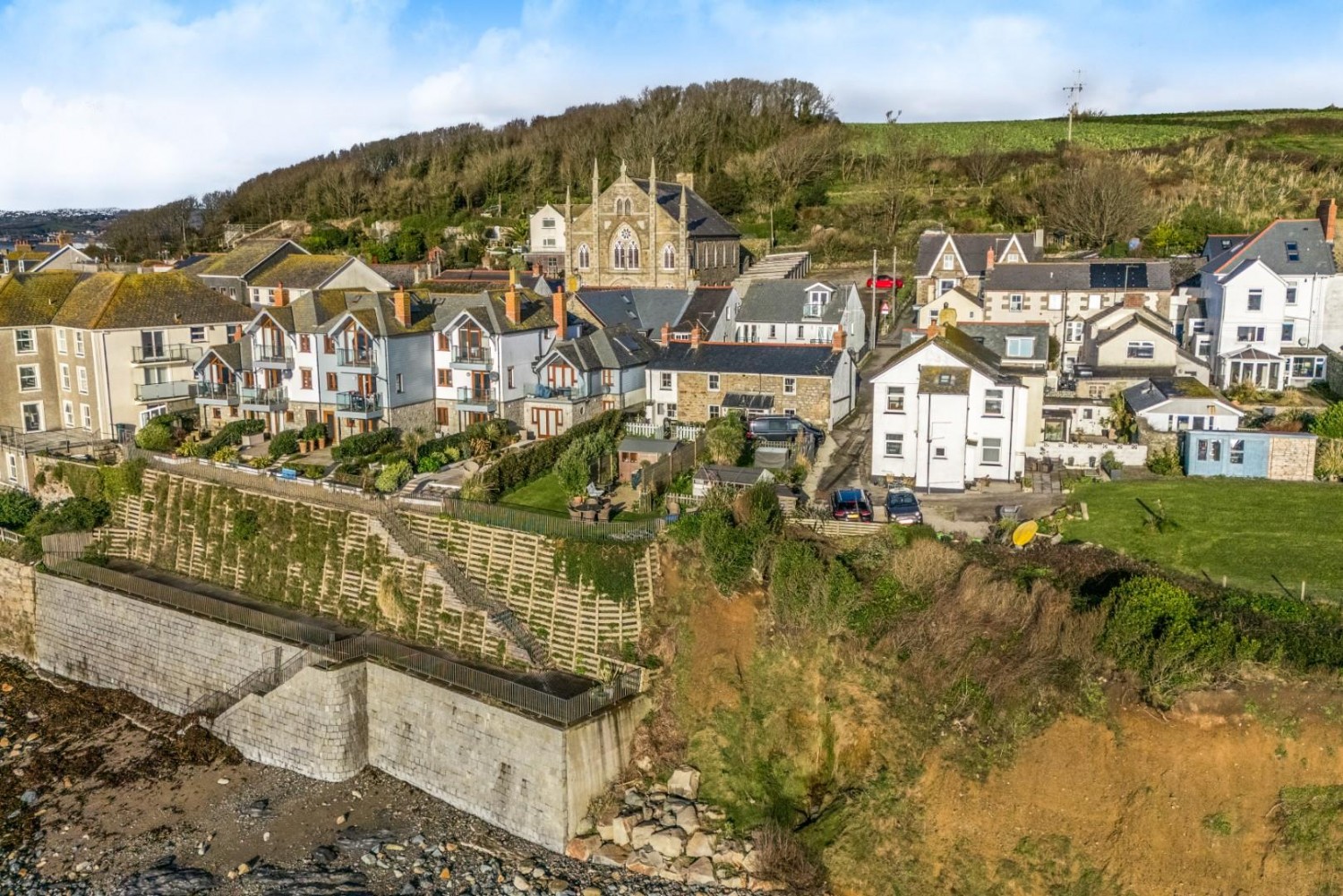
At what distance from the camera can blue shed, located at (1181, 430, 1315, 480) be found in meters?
30.4

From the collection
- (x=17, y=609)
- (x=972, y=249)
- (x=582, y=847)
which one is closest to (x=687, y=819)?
(x=582, y=847)

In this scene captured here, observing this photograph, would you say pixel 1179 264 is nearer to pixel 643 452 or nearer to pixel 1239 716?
pixel 643 452

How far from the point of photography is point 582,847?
22969 millimetres

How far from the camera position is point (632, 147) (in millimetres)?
83688

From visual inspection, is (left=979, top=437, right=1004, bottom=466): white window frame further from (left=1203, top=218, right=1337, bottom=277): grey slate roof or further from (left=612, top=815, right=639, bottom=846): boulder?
(left=1203, top=218, right=1337, bottom=277): grey slate roof

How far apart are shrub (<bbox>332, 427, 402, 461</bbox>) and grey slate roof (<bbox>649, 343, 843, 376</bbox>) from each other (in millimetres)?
9819

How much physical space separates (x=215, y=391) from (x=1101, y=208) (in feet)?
163

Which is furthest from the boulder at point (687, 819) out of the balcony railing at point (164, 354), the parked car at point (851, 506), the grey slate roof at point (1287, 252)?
the grey slate roof at point (1287, 252)

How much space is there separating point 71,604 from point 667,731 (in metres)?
19.3

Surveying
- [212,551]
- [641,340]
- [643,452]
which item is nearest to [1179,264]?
[641,340]

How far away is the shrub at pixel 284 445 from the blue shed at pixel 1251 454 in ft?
95.0

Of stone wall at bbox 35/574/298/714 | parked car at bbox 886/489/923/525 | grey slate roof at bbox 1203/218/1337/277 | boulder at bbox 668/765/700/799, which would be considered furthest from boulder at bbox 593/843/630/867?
grey slate roof at bbox 1203/218/1337/277

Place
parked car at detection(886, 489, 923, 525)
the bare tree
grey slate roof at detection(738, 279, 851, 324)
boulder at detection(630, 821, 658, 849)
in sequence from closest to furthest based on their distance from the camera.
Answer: boulder at detection(630, 821, 658, 849), parked car at detection(886, 489, 923, 525), grey slate roof at detection(738, 279, 851, 324), the bare tree

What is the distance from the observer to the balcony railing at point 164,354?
4178 cm
